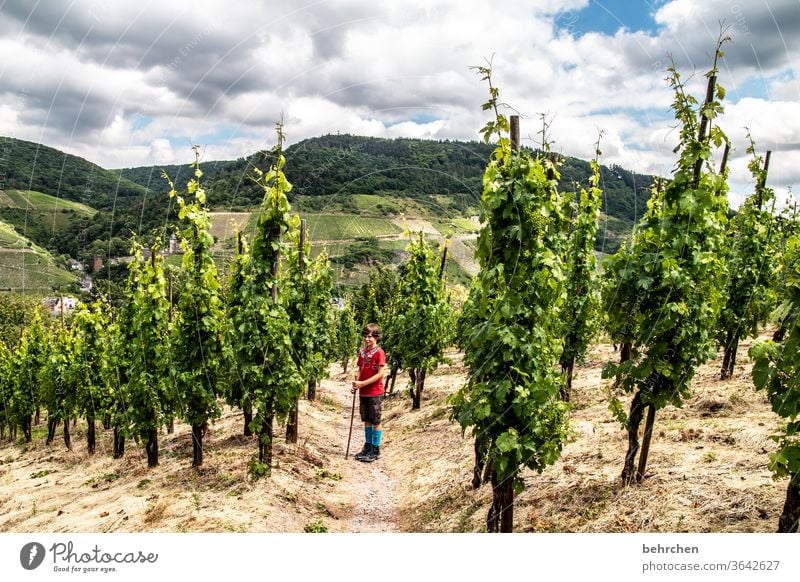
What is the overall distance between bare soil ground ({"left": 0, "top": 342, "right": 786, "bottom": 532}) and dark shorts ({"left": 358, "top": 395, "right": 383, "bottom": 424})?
1148 mm

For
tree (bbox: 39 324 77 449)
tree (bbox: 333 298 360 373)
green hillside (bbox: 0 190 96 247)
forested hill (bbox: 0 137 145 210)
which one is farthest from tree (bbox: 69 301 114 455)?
tree (bbox: 333 298 360 373)

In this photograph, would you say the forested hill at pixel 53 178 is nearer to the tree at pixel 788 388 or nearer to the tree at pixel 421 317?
the tree at pixel 788 388

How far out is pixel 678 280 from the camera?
787 centimetres

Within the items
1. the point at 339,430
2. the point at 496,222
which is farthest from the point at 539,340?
the point at 339,430

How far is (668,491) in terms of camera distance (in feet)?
25.5

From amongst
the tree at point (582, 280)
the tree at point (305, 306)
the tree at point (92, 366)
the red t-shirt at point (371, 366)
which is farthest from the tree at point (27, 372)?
Answer: the tree at point (582, 280)

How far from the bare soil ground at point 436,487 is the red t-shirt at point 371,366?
192cm

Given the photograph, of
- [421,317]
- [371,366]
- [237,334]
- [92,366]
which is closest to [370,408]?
[371,366]

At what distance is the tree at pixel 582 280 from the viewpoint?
47.7 ft

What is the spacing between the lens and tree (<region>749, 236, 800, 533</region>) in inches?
225

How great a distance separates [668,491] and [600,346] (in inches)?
980

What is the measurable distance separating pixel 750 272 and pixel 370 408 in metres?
10.9

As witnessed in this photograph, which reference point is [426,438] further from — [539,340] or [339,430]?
[539,340]

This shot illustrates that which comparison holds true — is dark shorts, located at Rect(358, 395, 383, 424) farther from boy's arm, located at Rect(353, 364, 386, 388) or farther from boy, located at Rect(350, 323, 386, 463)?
boy's arm, located at Rect(353, 364, 386, 388)
